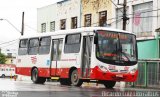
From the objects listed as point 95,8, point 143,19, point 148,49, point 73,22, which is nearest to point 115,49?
point 148,49

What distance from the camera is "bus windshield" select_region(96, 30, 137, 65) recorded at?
24.8 metres

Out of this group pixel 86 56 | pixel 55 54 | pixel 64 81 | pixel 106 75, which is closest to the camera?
pixel 106 75

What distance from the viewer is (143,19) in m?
39.1

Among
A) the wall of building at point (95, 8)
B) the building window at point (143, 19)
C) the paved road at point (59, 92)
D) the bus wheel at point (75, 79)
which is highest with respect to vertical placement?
the wall of building at point (95, 8)

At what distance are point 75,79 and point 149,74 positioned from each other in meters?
6.22

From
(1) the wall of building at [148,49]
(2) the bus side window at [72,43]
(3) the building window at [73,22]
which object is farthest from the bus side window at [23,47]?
(3) the building window at [73,22]

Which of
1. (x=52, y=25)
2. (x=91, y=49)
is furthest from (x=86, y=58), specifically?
(x=52, y=25)

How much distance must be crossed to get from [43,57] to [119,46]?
6.34 metres

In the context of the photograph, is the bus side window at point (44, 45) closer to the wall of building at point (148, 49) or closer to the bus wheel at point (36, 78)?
the bus wheel at point (36, 78)

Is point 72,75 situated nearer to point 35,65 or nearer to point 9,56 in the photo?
point 35,65

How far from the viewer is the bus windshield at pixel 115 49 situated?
24844mm

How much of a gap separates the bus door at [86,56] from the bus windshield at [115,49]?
0.77 metres

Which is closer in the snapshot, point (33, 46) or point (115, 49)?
point (115, 49)

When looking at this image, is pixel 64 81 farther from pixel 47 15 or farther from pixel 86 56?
pixel 47 15
